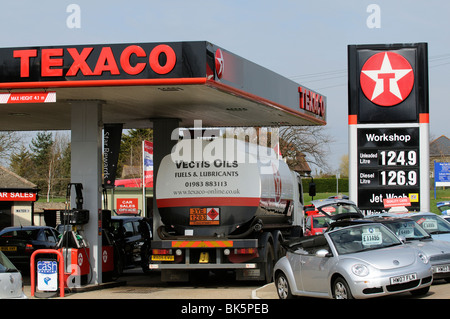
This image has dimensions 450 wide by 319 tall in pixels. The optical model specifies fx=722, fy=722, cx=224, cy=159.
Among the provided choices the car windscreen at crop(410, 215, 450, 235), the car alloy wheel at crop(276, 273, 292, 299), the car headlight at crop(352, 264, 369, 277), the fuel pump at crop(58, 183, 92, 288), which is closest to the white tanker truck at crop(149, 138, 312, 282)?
the fuel pump at crop(58, 183, 92, 288)

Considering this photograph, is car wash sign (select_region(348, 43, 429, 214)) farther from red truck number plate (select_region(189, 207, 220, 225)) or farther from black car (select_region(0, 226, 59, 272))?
black car (select_region(0, 226, 59, 272))

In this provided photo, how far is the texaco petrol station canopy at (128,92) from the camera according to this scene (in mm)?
15742

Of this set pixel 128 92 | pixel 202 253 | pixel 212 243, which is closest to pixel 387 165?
pixel 202 253

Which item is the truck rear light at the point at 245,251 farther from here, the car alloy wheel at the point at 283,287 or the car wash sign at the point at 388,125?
the car wash sign at the point at 388,125

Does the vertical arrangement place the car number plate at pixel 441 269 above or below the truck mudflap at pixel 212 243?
below

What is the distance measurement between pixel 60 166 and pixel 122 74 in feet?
217

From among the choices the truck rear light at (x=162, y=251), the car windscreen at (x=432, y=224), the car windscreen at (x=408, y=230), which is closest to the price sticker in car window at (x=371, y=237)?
the car windscreen at (x=408, y=230)

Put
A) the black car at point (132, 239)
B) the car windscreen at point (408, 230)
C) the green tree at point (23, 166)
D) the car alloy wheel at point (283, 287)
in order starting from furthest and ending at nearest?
the green tree at point (23, 166) < the black car at point (132, 239) < the car windscreen at point (408, 230) < the car alloy wheel at point (283, 287)

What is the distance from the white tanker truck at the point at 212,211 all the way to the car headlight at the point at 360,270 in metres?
5.22

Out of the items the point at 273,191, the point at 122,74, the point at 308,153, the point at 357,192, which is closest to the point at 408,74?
the point at 357,192

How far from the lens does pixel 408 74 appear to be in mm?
26328

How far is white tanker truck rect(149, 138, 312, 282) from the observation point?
17.2 metres

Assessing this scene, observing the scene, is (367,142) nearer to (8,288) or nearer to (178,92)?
(178,92)

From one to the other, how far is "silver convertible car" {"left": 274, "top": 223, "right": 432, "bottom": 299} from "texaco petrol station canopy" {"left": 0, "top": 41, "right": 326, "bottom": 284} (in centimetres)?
450
